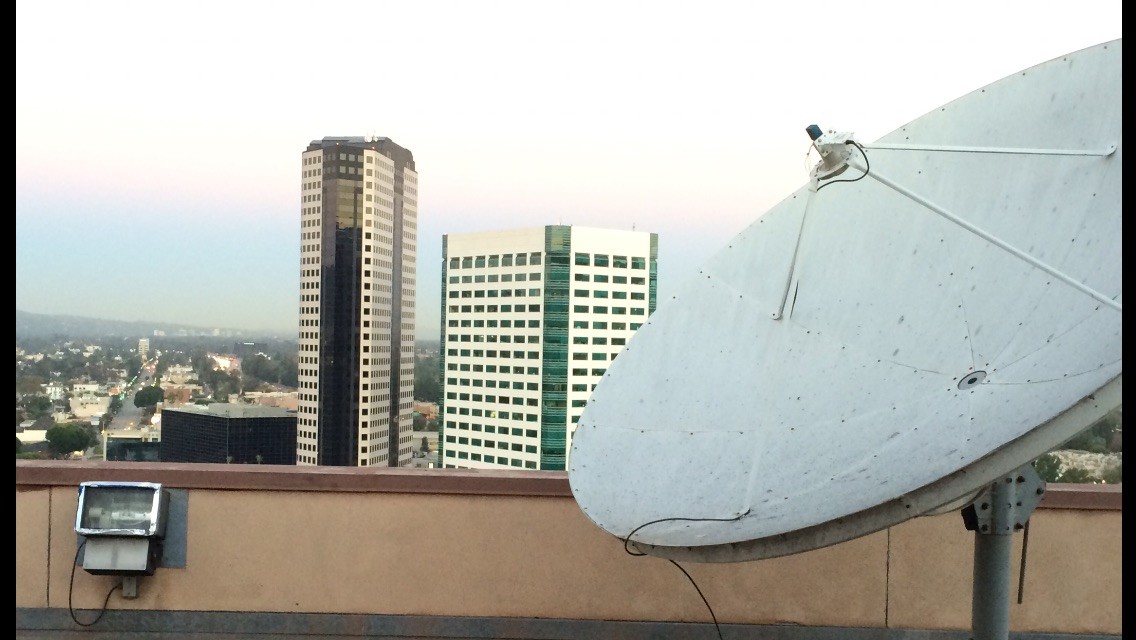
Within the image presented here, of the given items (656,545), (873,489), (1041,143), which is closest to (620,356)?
(656,545)

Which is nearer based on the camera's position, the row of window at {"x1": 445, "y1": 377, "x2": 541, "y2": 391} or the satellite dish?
the satellite dish

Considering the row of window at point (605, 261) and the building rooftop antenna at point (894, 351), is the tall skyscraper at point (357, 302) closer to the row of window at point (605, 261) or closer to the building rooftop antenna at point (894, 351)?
the row of window at point (605, 261)

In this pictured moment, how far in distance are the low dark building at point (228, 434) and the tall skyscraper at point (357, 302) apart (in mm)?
9796

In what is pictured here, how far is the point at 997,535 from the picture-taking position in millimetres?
3045

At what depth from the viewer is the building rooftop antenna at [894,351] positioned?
250 cm

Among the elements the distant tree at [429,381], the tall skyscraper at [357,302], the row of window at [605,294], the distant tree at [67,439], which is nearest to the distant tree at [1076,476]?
the distant tree at [67,439]

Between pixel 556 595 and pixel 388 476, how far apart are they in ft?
3.53

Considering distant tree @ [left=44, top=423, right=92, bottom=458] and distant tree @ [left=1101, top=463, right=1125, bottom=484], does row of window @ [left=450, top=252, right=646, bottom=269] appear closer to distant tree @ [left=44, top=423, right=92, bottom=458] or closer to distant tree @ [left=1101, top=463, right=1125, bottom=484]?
distant tree @ [left=44, top=423, right=92, bottom=458]

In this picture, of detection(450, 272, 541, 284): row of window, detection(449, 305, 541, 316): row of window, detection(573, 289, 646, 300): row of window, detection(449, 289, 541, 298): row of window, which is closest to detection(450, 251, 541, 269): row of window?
detection(450, 272, 541, 284): row of window

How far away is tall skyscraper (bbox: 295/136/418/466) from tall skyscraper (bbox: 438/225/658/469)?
3.44m

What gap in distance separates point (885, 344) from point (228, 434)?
16.4m

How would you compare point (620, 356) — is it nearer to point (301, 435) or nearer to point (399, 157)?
point (301, 435)

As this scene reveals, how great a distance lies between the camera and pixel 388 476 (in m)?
4.71

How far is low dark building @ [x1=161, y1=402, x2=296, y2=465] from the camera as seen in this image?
17530mm
